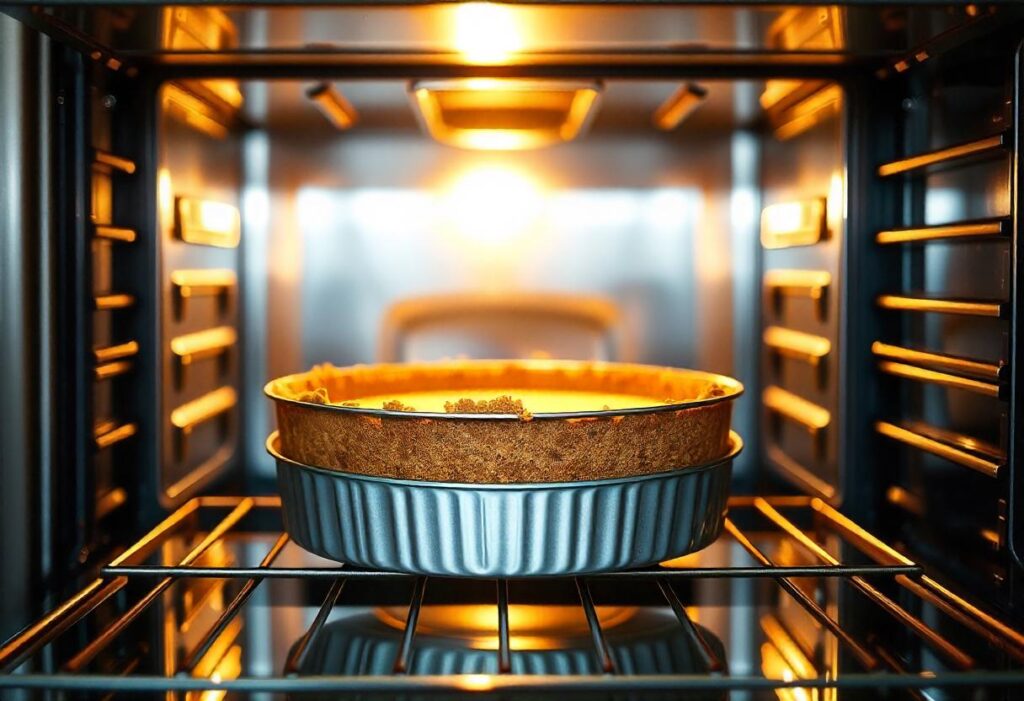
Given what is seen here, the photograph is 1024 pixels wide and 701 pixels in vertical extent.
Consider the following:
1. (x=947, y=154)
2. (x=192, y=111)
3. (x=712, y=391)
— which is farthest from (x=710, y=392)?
(x=192, y=111)

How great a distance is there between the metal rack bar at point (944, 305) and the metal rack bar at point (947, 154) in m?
0.15

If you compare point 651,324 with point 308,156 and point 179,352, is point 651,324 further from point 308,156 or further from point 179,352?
point 179,352

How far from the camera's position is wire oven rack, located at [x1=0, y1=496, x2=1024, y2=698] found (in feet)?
2.56

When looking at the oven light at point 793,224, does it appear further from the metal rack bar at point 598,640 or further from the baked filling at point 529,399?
the metal rack bar at point 598,640

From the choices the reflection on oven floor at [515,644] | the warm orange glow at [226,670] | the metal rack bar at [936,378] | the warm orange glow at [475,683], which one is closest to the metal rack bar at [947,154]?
the metal rack bar at [936,378]

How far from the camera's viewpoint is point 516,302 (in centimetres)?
158

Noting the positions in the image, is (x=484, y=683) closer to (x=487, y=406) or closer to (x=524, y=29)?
(x=487, y=406)

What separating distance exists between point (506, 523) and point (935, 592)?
0.44m

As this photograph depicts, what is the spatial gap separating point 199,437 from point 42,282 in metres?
0.46

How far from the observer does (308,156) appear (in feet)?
5.14

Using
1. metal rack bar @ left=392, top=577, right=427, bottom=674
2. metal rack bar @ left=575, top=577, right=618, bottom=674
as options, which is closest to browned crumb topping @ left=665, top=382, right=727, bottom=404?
metal rack bar @ left=575, top=577, right=618, bottom=674

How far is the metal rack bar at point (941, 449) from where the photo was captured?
1028mm

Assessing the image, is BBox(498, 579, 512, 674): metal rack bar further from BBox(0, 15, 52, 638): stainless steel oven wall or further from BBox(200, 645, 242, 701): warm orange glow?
BBox(0, 15, 52, 638): stainless steel oven wall

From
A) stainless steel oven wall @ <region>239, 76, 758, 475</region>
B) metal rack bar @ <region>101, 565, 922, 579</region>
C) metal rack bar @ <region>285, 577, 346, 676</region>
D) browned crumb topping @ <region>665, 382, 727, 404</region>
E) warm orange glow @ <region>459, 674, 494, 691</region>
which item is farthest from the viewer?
stainless steel oven wall @ <region>239, 76, 758, 475</region>
